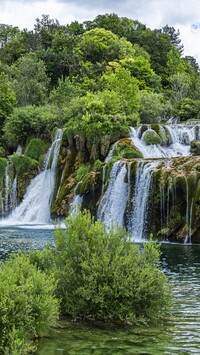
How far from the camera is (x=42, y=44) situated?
73875mm

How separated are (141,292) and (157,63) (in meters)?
68.1

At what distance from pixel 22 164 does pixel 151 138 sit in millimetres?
11101

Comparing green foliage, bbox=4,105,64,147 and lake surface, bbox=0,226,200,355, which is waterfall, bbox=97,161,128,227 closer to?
→ green foliage, bbox=4,105,64,147

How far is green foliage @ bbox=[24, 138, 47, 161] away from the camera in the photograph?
42066 mm

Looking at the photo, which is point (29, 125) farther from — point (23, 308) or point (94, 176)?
point (23, 308)

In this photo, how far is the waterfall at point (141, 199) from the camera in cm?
2789

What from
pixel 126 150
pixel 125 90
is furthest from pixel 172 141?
pixel 125 90

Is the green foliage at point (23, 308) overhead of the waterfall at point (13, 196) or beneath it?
beneath

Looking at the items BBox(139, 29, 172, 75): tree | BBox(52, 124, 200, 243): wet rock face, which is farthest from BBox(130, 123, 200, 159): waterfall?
BBox(139, 29, 172, 75): tree

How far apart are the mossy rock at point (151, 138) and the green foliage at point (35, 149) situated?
31.9 ft

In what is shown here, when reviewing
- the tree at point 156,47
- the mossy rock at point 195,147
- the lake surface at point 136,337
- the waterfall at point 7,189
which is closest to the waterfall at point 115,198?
the mossy rock at point 195,147

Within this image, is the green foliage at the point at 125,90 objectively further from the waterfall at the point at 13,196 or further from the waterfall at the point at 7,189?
the waterfall at the point at 13,196

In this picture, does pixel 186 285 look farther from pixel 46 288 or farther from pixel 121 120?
pixel 121 120

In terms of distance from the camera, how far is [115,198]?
98.9 ft
